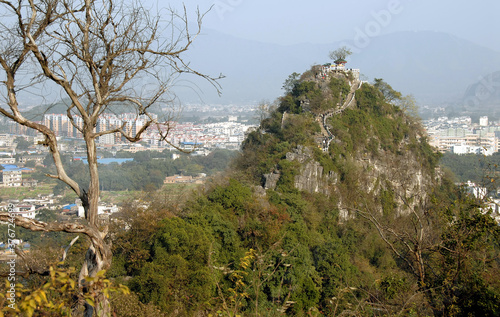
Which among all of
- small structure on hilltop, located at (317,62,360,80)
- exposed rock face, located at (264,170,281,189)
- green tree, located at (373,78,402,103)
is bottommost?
exposed rock face, located at (264,170,281,189)

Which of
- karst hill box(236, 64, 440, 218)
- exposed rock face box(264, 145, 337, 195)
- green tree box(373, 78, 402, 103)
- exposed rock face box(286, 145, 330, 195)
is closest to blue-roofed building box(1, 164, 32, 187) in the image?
karst hill box(236, 64, 440, 218)

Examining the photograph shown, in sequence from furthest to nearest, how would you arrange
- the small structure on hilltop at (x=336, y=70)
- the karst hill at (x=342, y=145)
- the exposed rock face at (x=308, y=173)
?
1. the small structure on hilltop at (x=336, y=70)
2. the karst hill at (x=342, y=145)
3. the exposed rock face at (x=308, y=173)

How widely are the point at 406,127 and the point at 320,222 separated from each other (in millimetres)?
13712

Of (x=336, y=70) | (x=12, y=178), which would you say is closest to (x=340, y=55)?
(x=336, y=70)

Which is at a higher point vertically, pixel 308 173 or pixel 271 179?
pixel 308 173

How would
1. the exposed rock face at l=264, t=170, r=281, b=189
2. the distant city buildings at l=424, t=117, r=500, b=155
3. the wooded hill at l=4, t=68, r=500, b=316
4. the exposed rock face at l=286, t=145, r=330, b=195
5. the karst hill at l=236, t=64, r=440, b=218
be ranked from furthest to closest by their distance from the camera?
the distant city buildings at l=424, t=117, r=500, b=155 < the karst hill at l=236, t=64, r=440, b=218 < the exposed rock face at l=286, t=145, r=330, b=195 < the exposed rock face at l=264, t=170, r=281, b=189 < the wooded hill at l=4, t=68, r=500, b=316

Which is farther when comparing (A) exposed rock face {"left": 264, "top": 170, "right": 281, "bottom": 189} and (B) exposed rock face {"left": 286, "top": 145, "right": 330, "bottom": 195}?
(B) exposed rock face {"left": 286, "top": 145, "right": 330, "bottom": 195}

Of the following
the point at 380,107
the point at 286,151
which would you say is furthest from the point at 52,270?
the point at 380,107

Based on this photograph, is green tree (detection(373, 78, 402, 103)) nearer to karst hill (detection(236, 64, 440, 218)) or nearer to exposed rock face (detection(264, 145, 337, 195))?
karst hill (detection(236, 64, 440, 218))

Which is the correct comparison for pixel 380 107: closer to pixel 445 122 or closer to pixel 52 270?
pixel 52 270

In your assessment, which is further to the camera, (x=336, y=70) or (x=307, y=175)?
(x=336, y=70)

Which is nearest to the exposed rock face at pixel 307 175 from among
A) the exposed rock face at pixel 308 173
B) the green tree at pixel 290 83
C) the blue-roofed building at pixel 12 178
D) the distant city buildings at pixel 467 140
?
the exposed rock face at pixel 308 173

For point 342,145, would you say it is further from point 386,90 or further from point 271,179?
point 386,90

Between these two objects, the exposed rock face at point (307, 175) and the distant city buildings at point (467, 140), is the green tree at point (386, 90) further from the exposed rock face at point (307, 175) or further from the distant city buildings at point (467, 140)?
the distant city buildings at point (467, 140)
